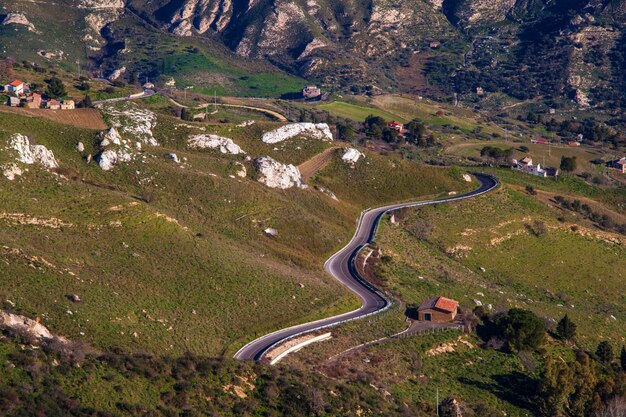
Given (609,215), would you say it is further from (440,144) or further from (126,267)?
(126,267)

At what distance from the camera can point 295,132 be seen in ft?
466

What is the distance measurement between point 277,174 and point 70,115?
102ft

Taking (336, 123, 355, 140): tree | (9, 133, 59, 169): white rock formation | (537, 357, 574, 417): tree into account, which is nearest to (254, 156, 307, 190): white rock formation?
(9, 133, 59, 169): white rock formation

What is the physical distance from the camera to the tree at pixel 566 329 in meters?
98.5

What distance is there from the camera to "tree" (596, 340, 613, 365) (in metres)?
97.1

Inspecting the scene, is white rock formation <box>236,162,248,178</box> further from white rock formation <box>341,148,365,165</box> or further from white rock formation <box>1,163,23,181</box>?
white rock formation <box>1,163,23,181</box>

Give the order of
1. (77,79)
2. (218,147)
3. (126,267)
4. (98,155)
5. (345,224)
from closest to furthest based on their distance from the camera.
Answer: (126,267), (98,155), (345,224), (218,147), (77,79)

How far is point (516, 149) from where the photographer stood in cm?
19650

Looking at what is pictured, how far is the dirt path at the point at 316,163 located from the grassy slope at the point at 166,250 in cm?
774

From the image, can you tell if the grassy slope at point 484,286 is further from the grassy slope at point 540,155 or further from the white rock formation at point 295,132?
the grassy slope at point 540,155

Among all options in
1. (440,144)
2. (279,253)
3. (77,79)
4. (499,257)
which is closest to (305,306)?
(279,253)

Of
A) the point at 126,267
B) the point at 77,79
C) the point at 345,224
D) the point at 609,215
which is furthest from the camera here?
the point at 77,79

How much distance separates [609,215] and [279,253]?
74.7 meters

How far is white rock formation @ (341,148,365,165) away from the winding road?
1088 centimetres
